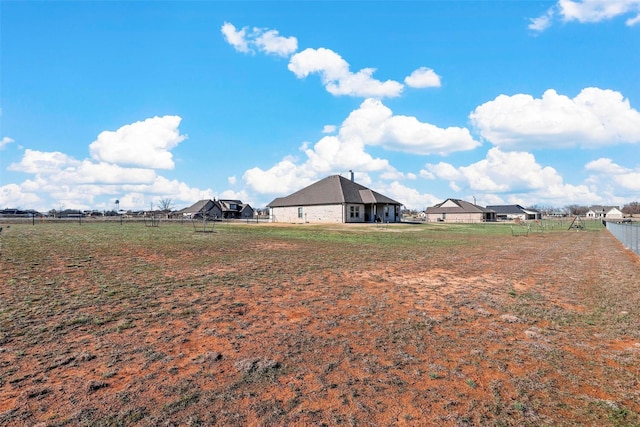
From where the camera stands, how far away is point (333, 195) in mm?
44281

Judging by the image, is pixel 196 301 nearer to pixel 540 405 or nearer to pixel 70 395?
pixel 70 395

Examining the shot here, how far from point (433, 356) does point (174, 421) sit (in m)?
2.97

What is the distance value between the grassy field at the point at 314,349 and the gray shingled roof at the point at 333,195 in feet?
116

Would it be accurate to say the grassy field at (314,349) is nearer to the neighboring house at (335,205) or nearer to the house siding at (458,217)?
the neighboring house at (335,205)

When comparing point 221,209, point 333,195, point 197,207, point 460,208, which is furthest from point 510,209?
point 197,207

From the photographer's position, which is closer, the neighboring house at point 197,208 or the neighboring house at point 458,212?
the neighboring house at point 458,212

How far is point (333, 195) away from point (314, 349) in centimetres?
4026

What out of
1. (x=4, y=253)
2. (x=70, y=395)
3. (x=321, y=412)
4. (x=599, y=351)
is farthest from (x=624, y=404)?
(x=4, y=253)

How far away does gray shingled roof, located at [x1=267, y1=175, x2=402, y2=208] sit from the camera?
4406 centimetres

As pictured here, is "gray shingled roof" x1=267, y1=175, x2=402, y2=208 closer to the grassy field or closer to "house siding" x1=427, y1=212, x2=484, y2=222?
"house siding" x1=427, y1=212, x2=484, y2=222

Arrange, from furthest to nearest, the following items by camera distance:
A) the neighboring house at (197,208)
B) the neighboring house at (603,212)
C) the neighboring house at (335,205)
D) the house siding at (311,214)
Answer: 1. the neighboring house at (603,212)
2. the neighboring house at (197,208)
3. the neighboring house at (335,205)
4. the house siding at (311,214)

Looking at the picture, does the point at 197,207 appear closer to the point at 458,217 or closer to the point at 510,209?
the point at 458,217

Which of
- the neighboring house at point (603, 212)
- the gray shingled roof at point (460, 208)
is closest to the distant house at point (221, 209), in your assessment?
the gray shingled roof at point (460, 208)

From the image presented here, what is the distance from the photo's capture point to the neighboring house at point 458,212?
74750 millimetres
